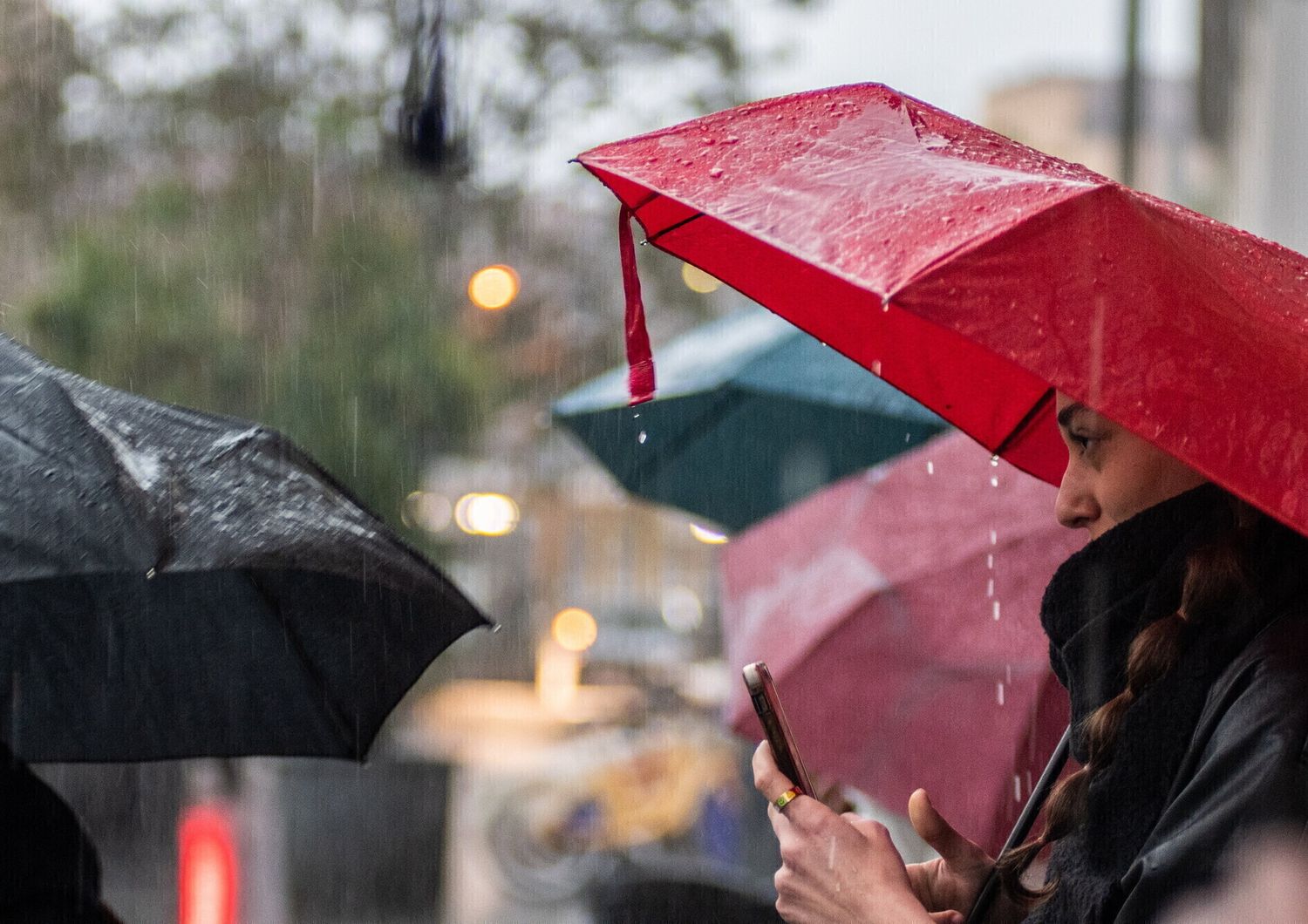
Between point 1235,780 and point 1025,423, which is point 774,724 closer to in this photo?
point 1235,780

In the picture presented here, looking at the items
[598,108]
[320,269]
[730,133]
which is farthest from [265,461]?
[598,108]

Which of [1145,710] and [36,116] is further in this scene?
[36,116]

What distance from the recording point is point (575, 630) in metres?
22.4

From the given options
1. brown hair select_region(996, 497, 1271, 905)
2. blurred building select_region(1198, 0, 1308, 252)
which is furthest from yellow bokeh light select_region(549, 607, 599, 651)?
brown hair select_region(996, 497, 1271, 905)

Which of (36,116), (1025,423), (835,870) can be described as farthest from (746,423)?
(36,116)

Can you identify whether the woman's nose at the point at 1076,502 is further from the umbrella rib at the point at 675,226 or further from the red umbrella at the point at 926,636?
the red umbrella at the point at 926,636

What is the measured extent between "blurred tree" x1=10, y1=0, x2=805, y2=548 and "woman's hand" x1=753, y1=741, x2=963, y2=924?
8.17 m

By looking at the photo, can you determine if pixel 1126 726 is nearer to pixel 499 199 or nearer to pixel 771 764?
pixel 771 764

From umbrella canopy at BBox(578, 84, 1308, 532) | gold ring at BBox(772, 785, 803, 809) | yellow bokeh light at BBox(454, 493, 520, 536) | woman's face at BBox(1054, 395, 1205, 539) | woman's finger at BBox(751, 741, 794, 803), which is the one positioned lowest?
yellow bokeh light at BBox(454, 493, 520, 536)

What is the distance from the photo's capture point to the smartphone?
2.12 m

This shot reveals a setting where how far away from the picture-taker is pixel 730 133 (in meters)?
2.27

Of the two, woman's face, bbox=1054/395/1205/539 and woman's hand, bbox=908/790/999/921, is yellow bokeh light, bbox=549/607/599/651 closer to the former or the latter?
woman's hand, bbox=908/790/999/921

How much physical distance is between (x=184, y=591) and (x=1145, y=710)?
1.57 m

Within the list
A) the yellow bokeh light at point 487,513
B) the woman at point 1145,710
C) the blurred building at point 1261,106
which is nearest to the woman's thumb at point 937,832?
the woman at point 1145,710
